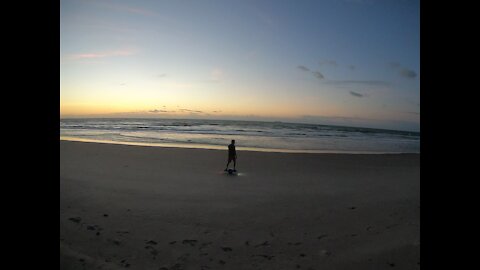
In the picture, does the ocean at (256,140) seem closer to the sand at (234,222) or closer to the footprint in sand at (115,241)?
the sand at (234,222)

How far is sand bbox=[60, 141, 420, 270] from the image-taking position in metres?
3.90

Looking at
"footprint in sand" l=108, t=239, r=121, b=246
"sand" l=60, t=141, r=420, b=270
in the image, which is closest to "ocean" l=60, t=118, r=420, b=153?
"sand" l=60, t=141, r=420, b=270

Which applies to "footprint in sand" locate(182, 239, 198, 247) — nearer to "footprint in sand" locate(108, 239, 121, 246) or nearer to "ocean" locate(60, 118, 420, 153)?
"footprint in sand" locate(108, 239, 121, 246)

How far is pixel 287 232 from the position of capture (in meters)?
4.88

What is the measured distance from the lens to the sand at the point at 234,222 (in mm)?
3902

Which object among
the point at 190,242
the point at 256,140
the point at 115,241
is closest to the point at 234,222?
the point at 190,242

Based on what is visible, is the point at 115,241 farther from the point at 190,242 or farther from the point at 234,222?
the point at 234,222

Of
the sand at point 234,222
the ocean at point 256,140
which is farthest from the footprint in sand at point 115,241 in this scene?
the ocean at point 256,140
